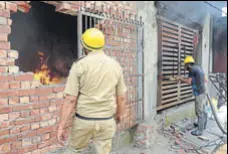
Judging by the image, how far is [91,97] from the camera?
2.68 metres

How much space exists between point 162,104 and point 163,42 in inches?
62.1

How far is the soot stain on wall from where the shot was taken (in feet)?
15.1

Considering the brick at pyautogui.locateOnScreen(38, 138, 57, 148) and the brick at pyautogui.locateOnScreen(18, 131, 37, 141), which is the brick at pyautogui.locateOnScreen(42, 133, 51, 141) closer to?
→ the brick at pyautogui.locateOnScreen(38, 138, 57, 148)

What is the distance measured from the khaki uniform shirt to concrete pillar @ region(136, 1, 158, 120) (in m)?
2.51

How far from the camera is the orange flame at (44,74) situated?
4379 mm

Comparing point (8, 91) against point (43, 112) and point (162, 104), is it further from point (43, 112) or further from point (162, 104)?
point (162, 104)

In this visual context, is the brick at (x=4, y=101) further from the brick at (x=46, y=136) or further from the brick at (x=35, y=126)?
the brick at (x=46, y=136)

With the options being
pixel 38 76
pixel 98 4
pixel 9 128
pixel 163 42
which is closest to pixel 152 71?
pixel 163 42

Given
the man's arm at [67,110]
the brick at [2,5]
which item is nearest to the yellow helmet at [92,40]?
the man's arm at [67,110]

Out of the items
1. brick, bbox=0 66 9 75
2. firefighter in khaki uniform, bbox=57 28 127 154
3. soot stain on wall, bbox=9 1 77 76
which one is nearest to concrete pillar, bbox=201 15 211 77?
soot stain on wall, bbox=9 1 77 76

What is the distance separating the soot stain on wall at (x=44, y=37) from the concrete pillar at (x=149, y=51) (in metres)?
1.42

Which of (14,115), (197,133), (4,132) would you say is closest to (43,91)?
(14,115)

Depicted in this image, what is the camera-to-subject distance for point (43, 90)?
11.5ft

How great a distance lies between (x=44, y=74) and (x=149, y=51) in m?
2.17
